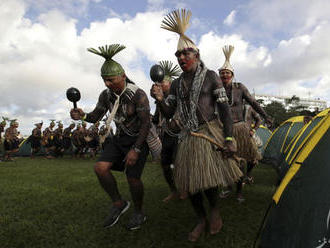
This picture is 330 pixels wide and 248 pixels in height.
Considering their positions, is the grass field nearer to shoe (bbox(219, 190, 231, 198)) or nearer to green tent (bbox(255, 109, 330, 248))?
shoe (bbox(219, 190, 231, 198))

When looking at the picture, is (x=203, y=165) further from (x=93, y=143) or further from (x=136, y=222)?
(x=93, y=143)

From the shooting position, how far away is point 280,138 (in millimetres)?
10000

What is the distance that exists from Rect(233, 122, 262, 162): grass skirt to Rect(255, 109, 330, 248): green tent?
7.57ft

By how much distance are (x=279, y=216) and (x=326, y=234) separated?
345 mm

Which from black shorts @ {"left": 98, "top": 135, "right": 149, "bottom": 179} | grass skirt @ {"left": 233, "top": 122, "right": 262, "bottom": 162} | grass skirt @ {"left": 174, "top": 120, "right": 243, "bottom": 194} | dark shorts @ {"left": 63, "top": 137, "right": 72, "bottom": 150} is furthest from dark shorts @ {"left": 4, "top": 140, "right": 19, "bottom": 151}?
grass skirt @ {"left": 174, "top": 120, "right": 243, "bottom": 194}

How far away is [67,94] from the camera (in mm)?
3250

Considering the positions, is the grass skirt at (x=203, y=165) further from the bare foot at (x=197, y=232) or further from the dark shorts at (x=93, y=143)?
the dark shorts at (x=93, y=143)

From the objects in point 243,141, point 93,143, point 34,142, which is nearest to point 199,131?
point 243,141

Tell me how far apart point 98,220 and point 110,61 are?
2.22 meters

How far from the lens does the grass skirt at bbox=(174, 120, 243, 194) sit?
278 centimetres

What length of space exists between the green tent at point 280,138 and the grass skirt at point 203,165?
6788 millimetres

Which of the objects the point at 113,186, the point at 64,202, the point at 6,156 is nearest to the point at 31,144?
the point at 6,156

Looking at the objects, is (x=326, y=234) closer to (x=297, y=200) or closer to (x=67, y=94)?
(x=297, y=200)

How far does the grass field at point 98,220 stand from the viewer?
2.96 metres
